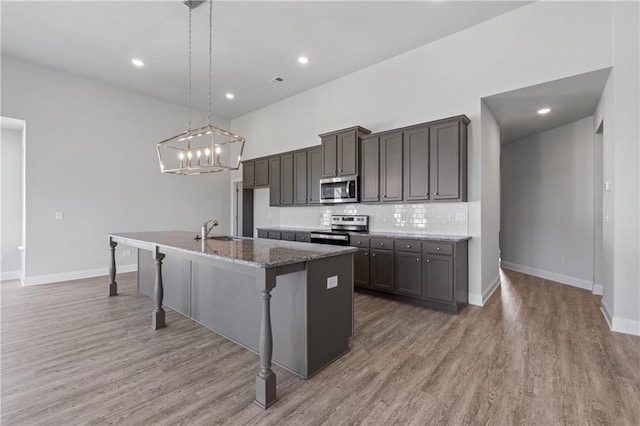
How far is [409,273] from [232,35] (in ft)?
13.0

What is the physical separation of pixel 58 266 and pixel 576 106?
8496 millimetres

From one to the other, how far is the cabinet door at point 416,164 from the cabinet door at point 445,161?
81 mm

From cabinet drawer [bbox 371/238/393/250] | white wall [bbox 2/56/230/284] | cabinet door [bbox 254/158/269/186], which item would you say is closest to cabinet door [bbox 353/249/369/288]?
cabinet drawer [bbox 371/238/393/250]

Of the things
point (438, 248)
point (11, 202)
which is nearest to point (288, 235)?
point (438, 248)

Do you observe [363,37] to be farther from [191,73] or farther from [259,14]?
[191,73]

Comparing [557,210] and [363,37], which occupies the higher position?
[363,37]

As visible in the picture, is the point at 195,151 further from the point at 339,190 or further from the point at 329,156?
the point at 339,190

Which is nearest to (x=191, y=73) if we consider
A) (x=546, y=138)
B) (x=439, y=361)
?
(x=439, y=361)

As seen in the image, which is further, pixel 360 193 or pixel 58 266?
pixel 58 266

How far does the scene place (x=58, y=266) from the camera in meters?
5.13

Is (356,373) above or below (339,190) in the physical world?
below

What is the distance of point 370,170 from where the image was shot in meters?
4.61

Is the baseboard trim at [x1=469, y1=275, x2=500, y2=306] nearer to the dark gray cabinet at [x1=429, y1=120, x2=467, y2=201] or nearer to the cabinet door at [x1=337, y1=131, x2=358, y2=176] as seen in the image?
the dark gray cabinet at [x1=429, y1=120, x2=467, y2=201]

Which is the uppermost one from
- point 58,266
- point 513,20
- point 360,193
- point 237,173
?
point 513,20
